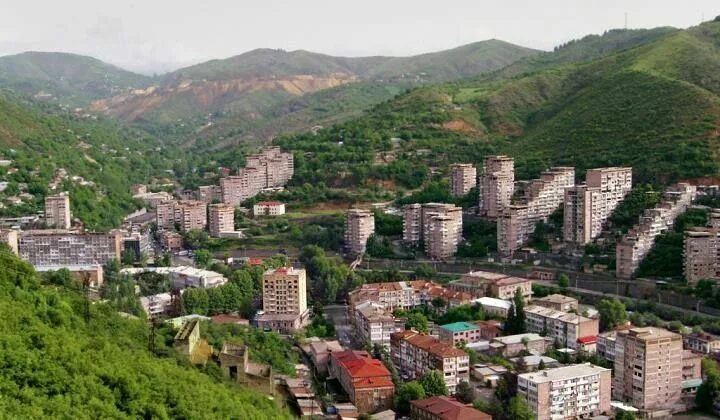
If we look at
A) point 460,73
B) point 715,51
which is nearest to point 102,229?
point 715,51

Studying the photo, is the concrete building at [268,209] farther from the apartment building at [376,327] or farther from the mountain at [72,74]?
the mountain at [72,74]

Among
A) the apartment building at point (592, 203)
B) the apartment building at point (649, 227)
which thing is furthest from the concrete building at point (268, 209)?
the apartment building at point (649, 227)

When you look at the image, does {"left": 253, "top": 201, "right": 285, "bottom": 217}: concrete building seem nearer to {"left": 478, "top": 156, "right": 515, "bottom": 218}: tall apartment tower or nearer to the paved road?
{"left": 478, "top": 156, "right": 515, "bottom": 218}: tall apartment tower

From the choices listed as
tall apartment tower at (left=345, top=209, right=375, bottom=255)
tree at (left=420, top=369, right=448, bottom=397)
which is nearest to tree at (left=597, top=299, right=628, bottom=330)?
tree at (left=420, top=369, right=448, bottom=397)

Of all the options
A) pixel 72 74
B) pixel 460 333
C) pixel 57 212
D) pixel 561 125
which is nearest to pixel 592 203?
pixel 460 333

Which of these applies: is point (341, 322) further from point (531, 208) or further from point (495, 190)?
point (495, 190)
